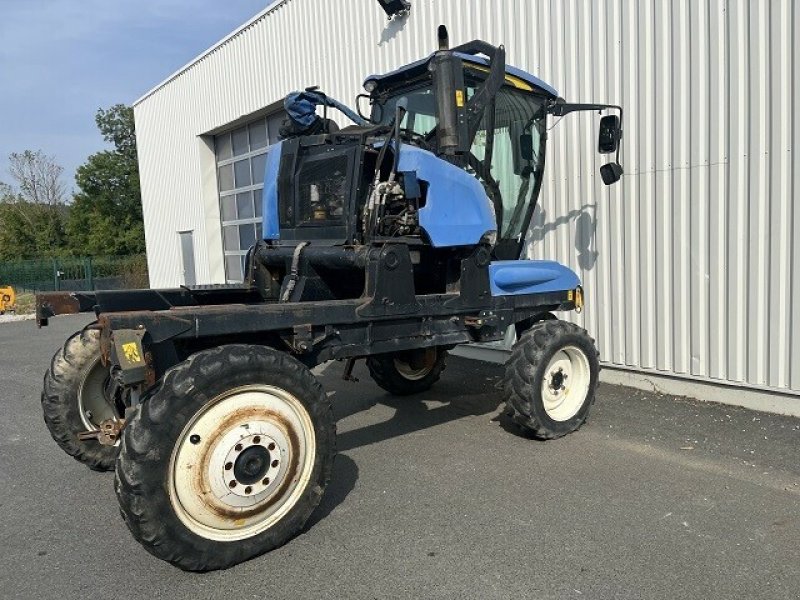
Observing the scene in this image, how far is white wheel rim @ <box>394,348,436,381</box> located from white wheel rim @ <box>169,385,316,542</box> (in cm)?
291

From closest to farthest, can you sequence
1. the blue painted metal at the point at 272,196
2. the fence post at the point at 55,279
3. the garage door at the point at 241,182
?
the blue painted metal at the point at 272,196, the garage door at the point at 241,182, the fence post at the point at 55,279

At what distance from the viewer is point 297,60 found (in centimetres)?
1193

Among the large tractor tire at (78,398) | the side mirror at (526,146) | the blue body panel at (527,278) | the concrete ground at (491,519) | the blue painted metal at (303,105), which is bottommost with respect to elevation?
the concrete ground at (491,519)

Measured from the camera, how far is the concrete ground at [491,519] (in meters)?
3.15

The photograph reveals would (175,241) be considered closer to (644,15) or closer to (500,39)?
(500,39)

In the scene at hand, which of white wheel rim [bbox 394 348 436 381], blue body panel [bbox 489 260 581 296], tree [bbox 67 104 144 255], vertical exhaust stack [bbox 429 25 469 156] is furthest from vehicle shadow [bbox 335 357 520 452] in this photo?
tree [bbox 67 104 144 255]

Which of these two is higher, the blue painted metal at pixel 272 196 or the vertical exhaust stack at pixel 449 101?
the vertical exhaust stack at pixel 449 101

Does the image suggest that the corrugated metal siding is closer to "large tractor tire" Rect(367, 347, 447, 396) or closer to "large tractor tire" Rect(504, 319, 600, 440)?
"large tractor tire" Rect(504, 319, 600, 440)

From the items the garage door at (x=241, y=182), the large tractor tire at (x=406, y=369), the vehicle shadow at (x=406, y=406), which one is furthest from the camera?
the garage door at (x=241, y=182)

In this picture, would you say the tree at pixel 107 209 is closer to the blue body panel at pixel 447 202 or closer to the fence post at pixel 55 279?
the fence post at pixel 55 279

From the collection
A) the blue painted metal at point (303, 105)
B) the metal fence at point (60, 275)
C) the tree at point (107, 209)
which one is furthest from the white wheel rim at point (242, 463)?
the tree at point (107, 209)

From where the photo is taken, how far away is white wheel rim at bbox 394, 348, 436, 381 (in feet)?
21.0

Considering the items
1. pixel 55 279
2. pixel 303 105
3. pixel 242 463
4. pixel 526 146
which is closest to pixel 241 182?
pixel 303 105

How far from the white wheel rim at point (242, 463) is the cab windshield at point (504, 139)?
253cm
